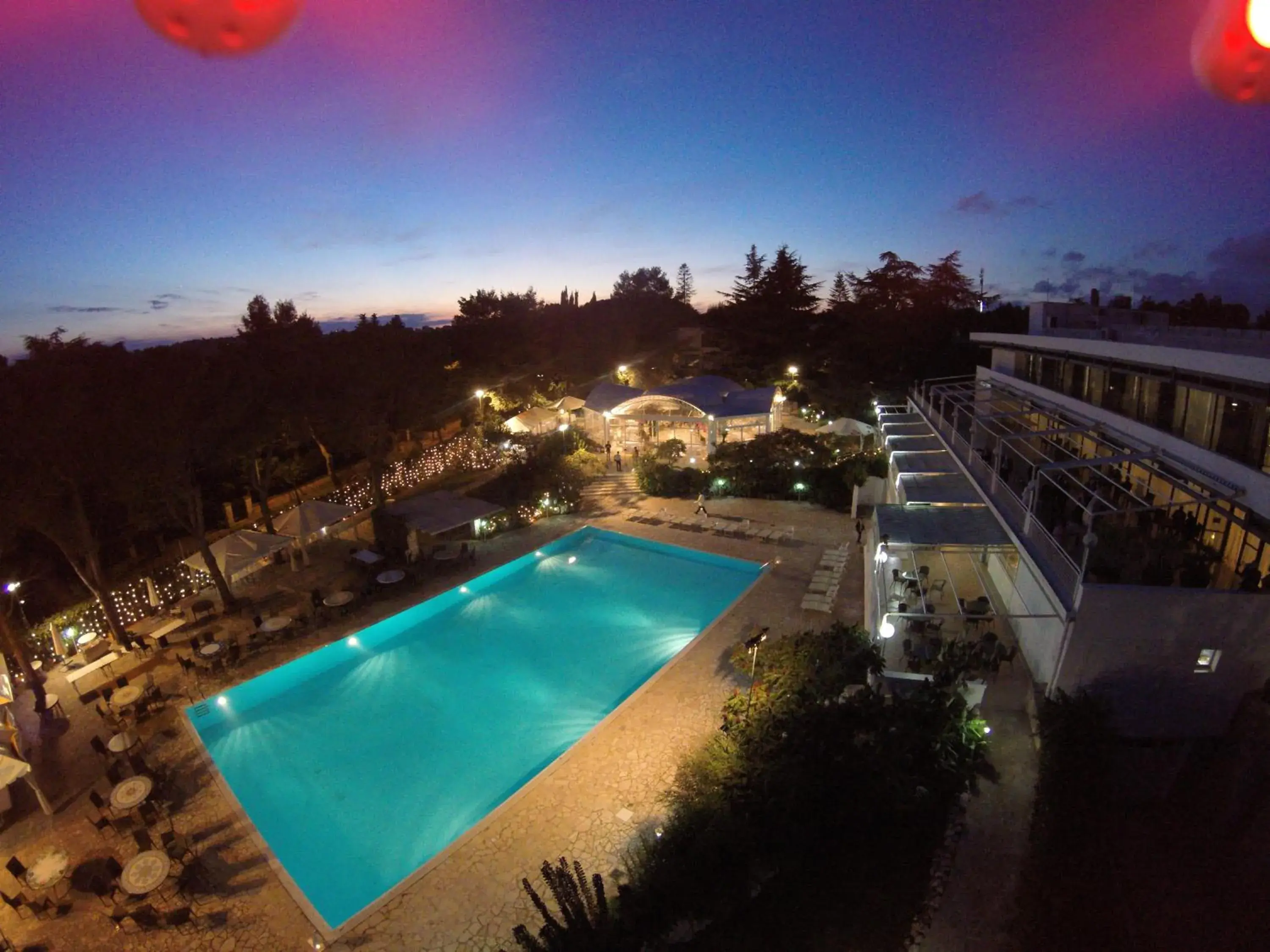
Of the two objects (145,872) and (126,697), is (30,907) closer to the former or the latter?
(145,872)

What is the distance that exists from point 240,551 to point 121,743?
15.3 feet

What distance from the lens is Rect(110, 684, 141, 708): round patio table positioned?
29.8 feet

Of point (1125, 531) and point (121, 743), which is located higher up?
point (1125, 531)

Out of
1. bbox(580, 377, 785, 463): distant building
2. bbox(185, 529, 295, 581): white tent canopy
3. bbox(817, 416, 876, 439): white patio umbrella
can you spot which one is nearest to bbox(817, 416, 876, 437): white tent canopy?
bbox(817, 416, 876, 439): white patio umbrella

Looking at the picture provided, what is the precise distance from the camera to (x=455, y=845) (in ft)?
22.4

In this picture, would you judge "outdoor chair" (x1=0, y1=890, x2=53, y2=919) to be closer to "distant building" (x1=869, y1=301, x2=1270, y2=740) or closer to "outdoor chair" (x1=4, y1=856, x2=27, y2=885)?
"outdoor chair" (x1=4, y1=856, x2=27, y2=885)

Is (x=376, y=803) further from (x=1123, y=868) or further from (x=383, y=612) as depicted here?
(x=1123, y=868)

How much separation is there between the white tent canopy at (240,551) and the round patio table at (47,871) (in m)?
5.98

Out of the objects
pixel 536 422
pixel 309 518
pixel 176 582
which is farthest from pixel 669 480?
pixel 176 582

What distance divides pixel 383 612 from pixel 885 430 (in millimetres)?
14711

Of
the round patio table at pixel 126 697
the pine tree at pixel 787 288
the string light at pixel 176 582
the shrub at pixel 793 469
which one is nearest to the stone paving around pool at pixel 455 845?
the round patio table at pixel 126 697

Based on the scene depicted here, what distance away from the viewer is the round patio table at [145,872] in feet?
19.9

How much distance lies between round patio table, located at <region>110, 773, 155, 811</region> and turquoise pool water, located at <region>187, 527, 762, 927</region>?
110 centimetres

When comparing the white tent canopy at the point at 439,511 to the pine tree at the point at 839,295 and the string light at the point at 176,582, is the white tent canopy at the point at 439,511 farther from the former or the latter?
the pine tree at the point at 839,295
